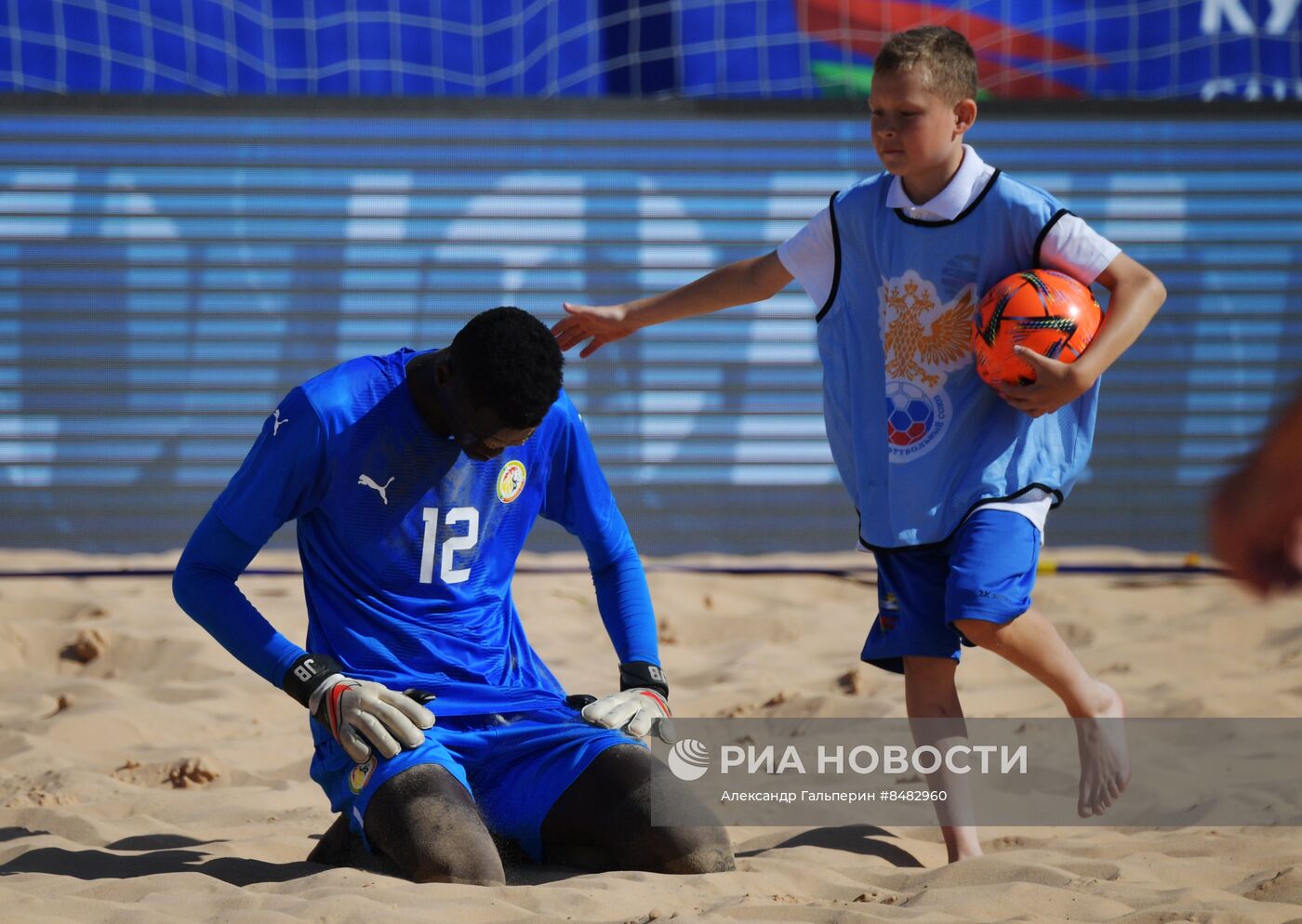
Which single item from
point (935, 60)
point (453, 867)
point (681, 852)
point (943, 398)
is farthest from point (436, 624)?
point (935, 60)

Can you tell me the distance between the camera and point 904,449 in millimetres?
3807

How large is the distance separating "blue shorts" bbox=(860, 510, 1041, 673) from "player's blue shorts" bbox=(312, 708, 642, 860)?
0.71 m

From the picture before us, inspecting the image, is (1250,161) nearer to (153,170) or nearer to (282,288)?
(282,288)

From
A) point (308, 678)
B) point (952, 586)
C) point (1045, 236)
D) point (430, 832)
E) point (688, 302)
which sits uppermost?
point (1045, 236)

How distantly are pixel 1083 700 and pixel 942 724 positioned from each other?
1.25 feet

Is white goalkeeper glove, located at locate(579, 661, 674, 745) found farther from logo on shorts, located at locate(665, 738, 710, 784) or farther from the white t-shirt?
the white t-shirt

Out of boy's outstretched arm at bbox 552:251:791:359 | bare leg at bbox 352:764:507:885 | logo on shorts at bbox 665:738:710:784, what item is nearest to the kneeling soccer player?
bare leg at bbox 352:764:507:885

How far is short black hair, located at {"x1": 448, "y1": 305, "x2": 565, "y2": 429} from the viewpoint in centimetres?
338

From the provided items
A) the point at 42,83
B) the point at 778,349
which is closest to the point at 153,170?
the point at 42,83

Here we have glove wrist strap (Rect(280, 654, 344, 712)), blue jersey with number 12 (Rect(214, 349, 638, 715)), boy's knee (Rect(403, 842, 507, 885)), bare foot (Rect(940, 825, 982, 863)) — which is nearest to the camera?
boy's knee (Rect(403, 842, 507, 885))

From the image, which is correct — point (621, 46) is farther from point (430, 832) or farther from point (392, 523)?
point (430, 832)

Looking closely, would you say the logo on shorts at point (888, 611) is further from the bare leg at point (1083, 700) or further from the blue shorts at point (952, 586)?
the bare leg at point (1083, 700)

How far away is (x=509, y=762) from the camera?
12.1ft

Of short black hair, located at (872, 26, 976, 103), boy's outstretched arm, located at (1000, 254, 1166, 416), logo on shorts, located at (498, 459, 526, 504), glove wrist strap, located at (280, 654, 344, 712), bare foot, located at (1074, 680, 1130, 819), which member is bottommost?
bare foot, located at (1074, 680, 1130, 819)
